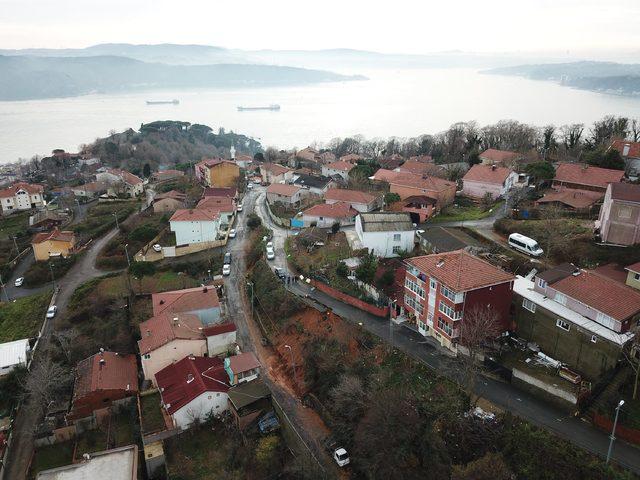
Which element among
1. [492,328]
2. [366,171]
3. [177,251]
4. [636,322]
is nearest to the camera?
[636,322]

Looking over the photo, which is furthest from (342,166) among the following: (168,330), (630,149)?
(168,330)

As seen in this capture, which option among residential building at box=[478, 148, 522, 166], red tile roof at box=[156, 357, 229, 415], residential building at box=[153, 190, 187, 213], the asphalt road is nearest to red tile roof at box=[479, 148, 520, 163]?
residential building at box=[478, 148, 522, 166]

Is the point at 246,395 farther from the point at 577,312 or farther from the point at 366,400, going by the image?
the point at 577,312

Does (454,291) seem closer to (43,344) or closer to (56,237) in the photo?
(43,344)

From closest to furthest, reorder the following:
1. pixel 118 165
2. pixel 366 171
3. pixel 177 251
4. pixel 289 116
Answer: pixel 177 251, pixel 366 171, pixel 118 165, pixel 289 116

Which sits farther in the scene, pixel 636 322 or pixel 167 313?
pixel 167 313

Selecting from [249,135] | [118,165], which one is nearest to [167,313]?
[118,165]

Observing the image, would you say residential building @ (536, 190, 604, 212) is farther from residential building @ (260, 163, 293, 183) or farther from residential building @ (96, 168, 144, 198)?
residential building @ (96, 168, 144, 198)
